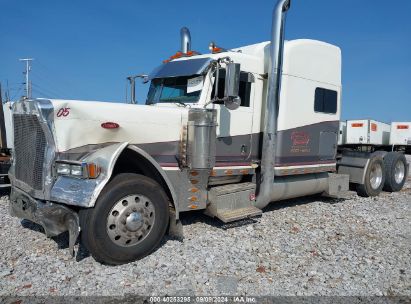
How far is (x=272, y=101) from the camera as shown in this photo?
225 inches

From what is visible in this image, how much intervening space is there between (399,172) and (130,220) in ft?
27.4

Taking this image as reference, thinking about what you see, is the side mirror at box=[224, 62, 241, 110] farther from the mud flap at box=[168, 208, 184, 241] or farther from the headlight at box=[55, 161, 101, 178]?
the headlight at box=[55, 161, 101, 178]

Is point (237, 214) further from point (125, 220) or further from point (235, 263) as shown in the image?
point (125, 220)

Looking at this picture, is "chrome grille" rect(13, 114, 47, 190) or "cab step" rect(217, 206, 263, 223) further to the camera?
"cab step" rect(217, 206, 263, 223)

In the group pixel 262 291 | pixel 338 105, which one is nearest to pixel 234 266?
pixel 262 291

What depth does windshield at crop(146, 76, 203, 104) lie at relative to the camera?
536cm

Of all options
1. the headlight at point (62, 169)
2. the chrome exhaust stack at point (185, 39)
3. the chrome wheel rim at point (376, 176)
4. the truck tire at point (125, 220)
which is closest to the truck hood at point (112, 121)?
the headlight at point (62, 169)

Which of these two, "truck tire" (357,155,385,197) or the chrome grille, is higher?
the chrome grille

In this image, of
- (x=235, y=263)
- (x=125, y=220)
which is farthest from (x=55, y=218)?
(x=235, y=263)

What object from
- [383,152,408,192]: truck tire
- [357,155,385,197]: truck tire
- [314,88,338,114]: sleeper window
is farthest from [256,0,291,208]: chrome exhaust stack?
[383,152,408,192]: truck tire

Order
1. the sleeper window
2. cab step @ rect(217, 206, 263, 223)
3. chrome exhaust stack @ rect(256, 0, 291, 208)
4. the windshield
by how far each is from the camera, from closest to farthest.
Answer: cab step @ rect(217, 206, 263, 223), the windshield, chrome exhaust stack @ rect(256, 0, 291, 208), the sleeper window

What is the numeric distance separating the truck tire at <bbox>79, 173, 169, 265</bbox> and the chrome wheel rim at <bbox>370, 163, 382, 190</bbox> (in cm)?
649

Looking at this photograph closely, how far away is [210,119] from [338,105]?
369cm

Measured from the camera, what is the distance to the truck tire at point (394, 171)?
9.27 meters
